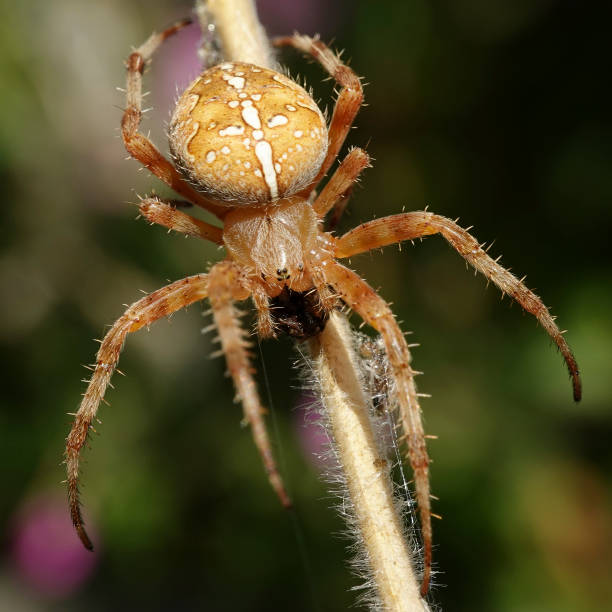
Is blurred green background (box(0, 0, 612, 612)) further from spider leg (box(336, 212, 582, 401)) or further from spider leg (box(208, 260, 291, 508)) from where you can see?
spider leg (box(208, 260, 291, 508))

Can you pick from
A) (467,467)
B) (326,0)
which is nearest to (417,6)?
(326,0)

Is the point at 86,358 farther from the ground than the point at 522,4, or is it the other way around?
the point at 522,4

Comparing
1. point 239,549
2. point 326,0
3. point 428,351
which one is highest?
point 326,0

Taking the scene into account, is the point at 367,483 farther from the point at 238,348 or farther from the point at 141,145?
the point at 141,145

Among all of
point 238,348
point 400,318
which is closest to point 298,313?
point 238,348

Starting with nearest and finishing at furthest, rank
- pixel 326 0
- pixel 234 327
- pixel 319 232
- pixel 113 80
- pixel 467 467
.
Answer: pixel 234 327, pixel 319 232, pixel 467 467, pixel 326 0, pixel 113 80

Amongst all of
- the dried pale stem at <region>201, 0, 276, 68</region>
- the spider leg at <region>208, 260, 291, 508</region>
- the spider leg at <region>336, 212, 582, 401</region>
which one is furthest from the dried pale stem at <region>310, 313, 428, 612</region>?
the dried pale stem at <region>201, 0, 276, 68</region>

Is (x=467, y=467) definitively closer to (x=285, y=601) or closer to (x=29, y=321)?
(x=285, y=601)

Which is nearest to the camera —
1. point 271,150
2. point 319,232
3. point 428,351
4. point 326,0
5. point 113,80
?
point 271,150
